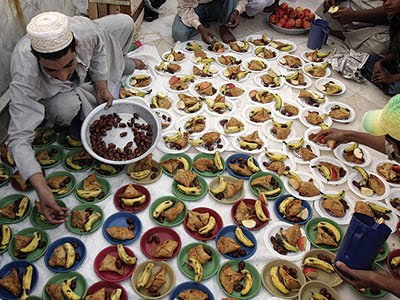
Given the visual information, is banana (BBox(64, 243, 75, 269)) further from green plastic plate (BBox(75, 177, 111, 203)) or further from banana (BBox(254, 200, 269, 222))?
banana (BBox(254, 200, 269, 222))

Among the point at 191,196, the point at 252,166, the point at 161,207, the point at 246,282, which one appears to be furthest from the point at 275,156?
the point at 246,282

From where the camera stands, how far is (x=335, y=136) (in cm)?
323

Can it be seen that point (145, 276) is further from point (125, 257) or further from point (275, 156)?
point (275, 156)

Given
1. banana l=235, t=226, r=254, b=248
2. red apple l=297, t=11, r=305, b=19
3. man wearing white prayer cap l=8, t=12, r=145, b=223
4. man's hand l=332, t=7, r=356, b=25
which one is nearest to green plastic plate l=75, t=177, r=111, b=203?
man wearing white prayer cap l=8, t=12, r=145, b=223

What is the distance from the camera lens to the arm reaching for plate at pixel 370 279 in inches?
87.4

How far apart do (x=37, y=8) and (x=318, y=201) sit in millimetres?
2916

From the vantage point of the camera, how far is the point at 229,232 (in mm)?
2832

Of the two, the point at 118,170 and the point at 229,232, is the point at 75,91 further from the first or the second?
the point at 229,232

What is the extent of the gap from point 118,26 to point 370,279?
9.49 ft

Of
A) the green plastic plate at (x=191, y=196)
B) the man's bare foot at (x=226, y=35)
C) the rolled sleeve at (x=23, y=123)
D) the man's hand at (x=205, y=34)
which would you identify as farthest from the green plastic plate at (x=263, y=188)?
the man's bare foot at (x=226, y=35)

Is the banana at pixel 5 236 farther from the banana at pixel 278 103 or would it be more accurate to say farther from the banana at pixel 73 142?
the banana at pixel 278 103

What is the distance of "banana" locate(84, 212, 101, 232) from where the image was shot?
273 centimetres

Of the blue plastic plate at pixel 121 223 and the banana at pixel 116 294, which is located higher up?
the banana at pixel 116 294

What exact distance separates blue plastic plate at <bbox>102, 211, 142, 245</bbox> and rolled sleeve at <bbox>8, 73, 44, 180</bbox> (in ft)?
2.00
